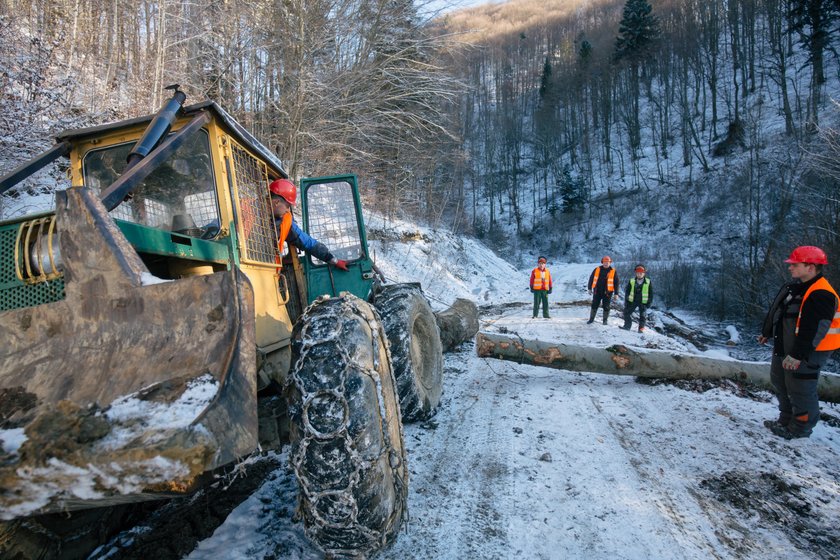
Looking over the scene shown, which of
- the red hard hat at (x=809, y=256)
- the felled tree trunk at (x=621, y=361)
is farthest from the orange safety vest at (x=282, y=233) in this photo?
the red hard hat at (x=809, y=256)

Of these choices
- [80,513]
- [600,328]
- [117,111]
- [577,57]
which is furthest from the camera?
[577,57]

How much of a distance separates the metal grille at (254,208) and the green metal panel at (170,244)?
1.04 feet

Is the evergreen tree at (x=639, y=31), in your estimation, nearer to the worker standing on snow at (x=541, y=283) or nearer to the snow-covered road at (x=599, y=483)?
the worker standing on snow at (x=541, y=283)

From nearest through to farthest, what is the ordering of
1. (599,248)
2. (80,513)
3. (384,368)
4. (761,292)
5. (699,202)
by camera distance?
(80,513) < (384,368) < (761,292) < (699,202) < (599,248)

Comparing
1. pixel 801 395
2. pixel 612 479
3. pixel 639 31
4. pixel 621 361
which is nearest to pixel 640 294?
pixel 621 361

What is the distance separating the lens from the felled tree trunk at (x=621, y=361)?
532 cm

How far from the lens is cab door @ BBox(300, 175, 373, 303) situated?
4.39 m

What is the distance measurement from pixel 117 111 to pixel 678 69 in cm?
4945

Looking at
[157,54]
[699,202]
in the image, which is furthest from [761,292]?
[699,202]

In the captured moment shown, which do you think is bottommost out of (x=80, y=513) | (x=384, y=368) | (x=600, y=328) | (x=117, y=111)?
(x=600, y=328)

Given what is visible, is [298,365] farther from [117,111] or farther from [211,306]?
[117,111]

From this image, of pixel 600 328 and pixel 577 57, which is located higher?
pixel 577 57

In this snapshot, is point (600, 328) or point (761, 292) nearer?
point (600, 328)

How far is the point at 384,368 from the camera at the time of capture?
7.82ft
